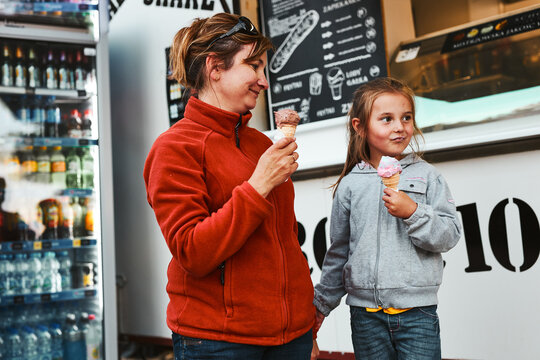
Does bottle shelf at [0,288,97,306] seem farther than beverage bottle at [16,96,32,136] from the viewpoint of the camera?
No

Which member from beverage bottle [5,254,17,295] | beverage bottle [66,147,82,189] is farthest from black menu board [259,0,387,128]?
beverage bottle [5,254,17,295]

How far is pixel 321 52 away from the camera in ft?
11.5

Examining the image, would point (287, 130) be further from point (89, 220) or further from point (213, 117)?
point (89, 220)

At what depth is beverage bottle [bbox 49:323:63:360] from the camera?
3.75 metres

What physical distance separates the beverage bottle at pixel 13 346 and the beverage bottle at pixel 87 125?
1435mm

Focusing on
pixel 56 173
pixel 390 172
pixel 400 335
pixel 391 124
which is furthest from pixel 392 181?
pixel 56 173

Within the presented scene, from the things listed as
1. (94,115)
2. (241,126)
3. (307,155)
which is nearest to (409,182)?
(241,126)

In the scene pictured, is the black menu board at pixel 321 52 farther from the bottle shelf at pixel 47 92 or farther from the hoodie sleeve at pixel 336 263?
the hoodie sleeve at pixel 336 263

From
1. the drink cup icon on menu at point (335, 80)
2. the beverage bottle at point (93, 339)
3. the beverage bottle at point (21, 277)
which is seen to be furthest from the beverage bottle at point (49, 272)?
the drink cup icon on menu at point (335, 80)

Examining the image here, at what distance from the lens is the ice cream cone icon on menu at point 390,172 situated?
159cm

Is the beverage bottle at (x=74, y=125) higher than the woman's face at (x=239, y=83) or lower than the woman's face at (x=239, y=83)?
higher

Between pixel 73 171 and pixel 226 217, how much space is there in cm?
298

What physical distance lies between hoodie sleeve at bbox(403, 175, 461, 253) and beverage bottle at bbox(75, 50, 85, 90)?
2.99 metres

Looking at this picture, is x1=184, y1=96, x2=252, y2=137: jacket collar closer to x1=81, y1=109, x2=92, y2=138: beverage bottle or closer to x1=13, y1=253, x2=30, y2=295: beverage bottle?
x1=81, y1=109, x2=92, y2=138: beverage bottle
